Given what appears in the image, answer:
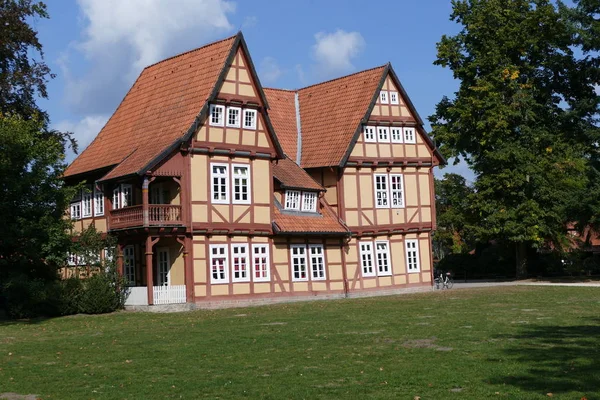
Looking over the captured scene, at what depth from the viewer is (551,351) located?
56.7 ft

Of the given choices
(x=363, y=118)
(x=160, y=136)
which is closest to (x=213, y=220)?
(x=160, y=136)

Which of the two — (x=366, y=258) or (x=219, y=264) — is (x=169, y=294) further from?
(x=366, y=258)

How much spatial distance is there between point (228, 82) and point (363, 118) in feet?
28.2

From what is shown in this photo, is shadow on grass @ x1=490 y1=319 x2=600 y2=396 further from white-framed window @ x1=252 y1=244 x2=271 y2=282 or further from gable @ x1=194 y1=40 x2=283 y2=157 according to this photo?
gable @ x1=194 y1=40 x2=283 y2=157

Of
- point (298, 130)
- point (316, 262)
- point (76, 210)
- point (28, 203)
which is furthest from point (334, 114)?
point (28, 203)

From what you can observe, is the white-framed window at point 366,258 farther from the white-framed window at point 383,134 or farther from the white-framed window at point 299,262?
the white-framed window at point 383,134

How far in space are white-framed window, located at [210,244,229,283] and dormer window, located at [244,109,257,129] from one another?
5.38 m

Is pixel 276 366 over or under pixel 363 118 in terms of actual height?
under

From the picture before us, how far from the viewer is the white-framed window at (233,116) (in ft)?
119

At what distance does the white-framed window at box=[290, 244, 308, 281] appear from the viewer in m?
38.8

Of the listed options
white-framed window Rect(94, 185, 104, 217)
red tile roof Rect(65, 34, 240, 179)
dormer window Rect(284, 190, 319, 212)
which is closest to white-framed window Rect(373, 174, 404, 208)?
dormer window Rect(284, 190, 319, 212)

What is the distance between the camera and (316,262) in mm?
40000

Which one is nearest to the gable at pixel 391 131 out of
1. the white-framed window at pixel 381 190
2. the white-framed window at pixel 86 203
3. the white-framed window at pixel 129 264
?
the white-framed window at pixel 381 190

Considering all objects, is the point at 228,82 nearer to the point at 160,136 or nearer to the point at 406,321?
the point at 160,136
